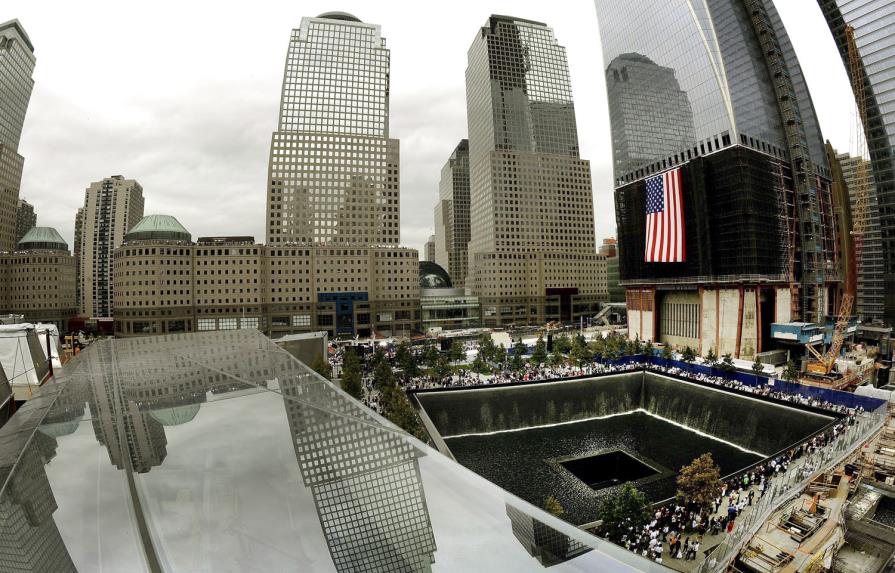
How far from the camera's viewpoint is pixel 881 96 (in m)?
79.2

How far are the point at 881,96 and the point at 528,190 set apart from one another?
76.6 metres

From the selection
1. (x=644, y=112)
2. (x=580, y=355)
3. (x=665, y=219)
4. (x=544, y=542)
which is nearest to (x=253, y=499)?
(x=544, y=542)

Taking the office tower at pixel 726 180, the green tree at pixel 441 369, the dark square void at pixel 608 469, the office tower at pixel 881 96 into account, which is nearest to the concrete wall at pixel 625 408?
the green tree at pixel 441 369

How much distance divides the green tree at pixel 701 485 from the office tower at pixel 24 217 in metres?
201

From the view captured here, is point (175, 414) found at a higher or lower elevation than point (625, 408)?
higher

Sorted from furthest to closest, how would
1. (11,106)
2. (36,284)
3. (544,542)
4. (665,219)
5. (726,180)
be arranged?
(11,106) → (36,284) → (665,219) → (726,180) → (544,542)

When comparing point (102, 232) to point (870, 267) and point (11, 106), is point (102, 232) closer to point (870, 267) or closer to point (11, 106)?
point (11, 106)

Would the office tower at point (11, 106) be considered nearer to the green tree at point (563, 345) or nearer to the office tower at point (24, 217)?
the office tower at point (24, 217)

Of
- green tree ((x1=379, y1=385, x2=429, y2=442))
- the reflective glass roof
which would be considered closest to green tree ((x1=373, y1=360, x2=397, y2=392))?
green tree ((x1=379, y1=385, x2=429, y2=442))

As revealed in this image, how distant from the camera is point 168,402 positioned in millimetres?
10023

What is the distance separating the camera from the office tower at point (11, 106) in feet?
356

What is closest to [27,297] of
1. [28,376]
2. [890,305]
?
[28,376]

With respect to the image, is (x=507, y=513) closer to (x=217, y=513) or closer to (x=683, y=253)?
(x=217, y=513)

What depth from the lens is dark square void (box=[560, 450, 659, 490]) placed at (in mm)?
42000
